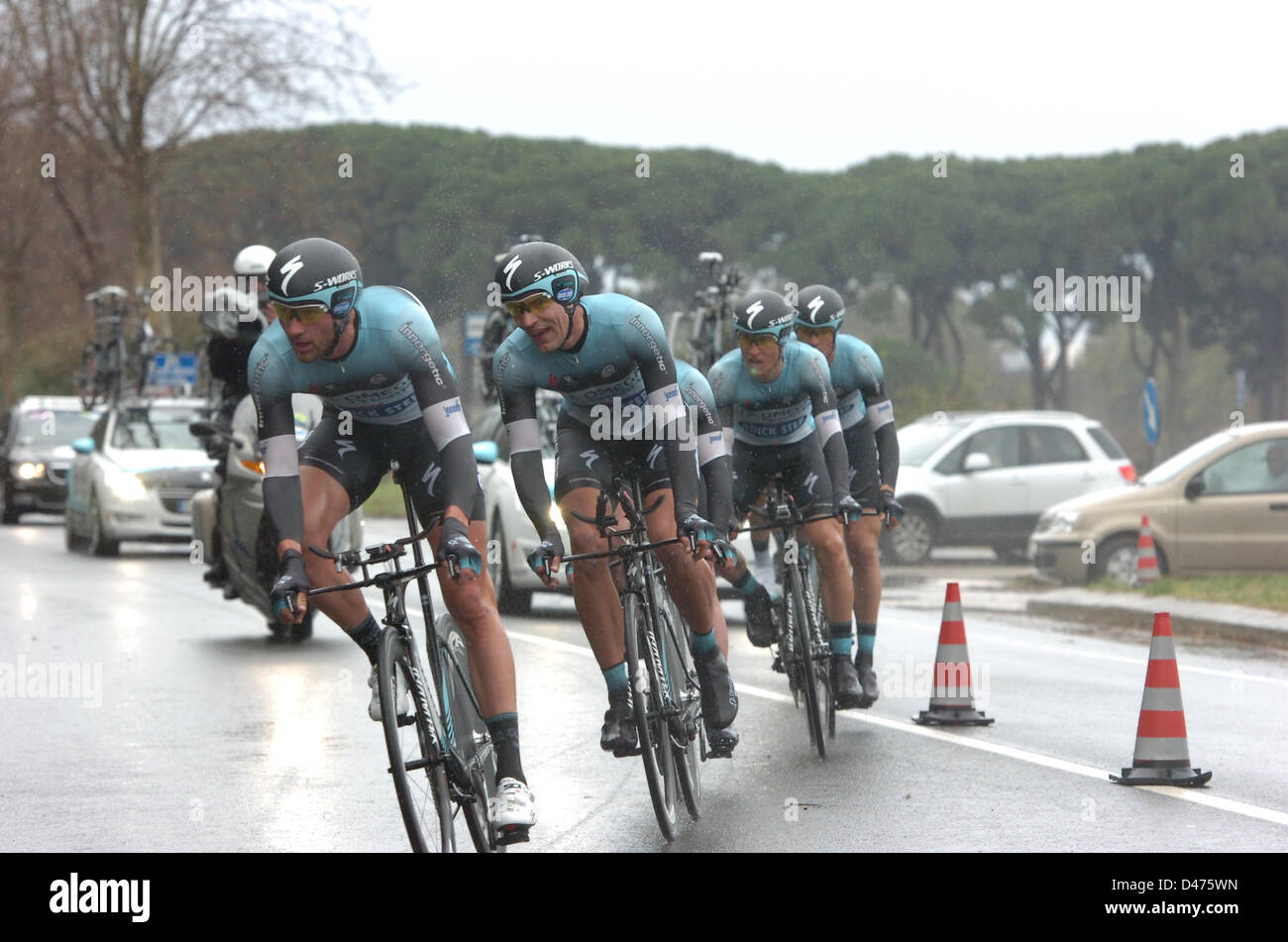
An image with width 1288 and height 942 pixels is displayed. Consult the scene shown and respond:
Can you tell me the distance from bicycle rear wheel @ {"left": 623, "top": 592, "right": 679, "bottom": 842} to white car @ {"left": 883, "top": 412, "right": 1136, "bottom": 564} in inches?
634

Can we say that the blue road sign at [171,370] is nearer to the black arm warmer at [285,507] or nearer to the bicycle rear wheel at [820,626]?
the bicycle rear wheel at [820,626]

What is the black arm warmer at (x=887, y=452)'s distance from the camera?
10.7m

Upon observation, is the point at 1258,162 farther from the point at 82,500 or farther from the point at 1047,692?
the point at 1047,692

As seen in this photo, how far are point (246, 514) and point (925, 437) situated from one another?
1254 cm

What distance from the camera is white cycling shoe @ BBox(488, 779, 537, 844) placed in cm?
632

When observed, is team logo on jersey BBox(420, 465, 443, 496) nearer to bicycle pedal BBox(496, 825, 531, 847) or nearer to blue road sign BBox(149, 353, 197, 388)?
bicycle pedal BBox(496, 825, 531, 847)

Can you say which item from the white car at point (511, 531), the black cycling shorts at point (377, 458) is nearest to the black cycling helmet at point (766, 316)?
the black cycling shorts at point (377, 458)

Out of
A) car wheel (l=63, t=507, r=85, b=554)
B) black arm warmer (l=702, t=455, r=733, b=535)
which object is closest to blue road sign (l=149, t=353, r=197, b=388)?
car wheel (l=63, t=507, r=85, b=554)

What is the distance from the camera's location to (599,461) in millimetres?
7797

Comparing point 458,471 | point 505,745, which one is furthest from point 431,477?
point 505,745

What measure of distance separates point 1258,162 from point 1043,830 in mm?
43900

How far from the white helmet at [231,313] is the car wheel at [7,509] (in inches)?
793

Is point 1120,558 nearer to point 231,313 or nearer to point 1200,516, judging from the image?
point 1200,516

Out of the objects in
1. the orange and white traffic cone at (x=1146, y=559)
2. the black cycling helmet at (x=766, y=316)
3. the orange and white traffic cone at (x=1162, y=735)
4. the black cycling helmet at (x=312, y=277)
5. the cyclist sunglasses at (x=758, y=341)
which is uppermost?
the black cycling helmet at (x=312, y=277)
